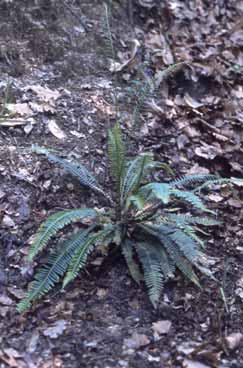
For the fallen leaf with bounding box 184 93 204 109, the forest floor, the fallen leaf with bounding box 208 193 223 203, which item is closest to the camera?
the forest floor

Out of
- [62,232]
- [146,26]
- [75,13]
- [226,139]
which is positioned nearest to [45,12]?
[75,13]

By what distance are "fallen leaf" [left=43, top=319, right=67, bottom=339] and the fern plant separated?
198 millimetres

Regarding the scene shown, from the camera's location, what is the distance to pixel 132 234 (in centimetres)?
407

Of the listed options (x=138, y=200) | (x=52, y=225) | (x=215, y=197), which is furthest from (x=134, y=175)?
(x=215, y=197)

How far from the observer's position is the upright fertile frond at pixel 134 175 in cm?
398

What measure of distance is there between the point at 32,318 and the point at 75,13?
336cm

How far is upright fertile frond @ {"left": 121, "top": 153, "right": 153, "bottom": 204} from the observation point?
3979 mm

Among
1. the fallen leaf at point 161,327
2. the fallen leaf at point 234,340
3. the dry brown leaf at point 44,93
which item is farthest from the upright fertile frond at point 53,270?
the dry brown leaf at point 44,93

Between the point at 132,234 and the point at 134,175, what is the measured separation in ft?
1.36

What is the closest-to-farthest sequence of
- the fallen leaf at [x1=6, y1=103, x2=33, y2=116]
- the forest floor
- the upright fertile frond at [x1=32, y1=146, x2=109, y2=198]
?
the forest floor
the upright fertile frond at [x1=32, y1=146, x2=109, y2=198]
the fallen leaf at [x1=6, y1=103, x2=33, y2=116]

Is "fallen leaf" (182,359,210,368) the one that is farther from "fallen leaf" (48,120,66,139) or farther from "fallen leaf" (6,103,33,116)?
"fallen leaf" (6,103,33,116)

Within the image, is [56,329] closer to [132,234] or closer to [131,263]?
[131,263]

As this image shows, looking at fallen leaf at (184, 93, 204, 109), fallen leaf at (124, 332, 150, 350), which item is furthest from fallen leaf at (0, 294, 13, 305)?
fallen leaf at (184, 93, 204, 109)

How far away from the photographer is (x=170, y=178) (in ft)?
15.7
